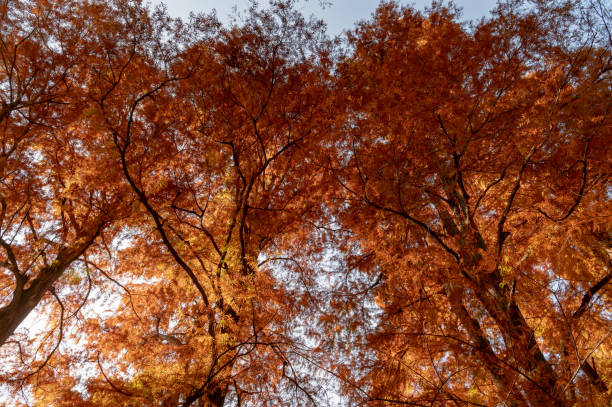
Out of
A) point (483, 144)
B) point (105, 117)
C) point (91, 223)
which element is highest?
point (483, 144)

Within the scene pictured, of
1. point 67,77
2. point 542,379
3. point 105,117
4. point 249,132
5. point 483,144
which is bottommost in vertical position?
point 542,379

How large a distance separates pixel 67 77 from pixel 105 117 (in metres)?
2.91

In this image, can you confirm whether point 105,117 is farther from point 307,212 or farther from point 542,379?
point 542,379

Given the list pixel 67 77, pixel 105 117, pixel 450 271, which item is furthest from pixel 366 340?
pixel 67 77

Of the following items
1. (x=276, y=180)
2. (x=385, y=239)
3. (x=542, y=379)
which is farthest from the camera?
(x=276, y=180)

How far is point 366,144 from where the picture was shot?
4.82 metres

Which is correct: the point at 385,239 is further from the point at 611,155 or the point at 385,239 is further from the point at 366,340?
the point at 611,155

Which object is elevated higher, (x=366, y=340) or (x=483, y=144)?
(x=483, y=144)

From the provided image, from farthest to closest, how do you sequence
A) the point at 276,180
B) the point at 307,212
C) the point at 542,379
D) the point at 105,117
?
the point at 276,180 → the point at 307,212 → the point at 105,117 → the point at 542,379

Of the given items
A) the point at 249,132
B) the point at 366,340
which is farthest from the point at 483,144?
the point at 249,132

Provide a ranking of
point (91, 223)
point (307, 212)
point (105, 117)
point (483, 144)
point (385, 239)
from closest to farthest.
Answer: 1. point (105, 117)
2. point (483, 144)
3. point (91, 223)
4. point (385, 239)
5. point (307, 212)

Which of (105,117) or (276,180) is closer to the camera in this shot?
(105,117)

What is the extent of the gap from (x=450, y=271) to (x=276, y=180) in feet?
13.5

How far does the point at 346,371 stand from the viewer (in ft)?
14.1
